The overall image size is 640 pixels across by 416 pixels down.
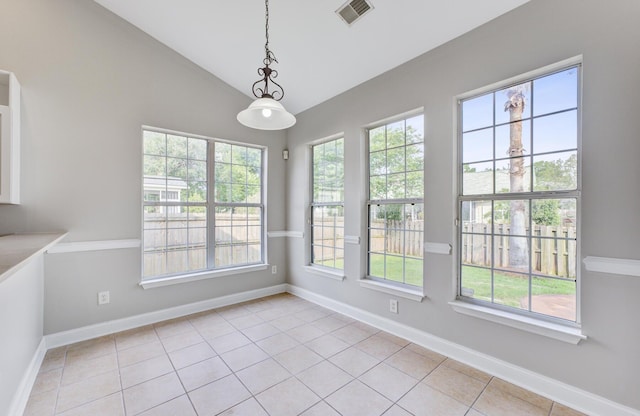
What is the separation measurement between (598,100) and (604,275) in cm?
111

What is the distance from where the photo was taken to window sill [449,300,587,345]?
180 cm

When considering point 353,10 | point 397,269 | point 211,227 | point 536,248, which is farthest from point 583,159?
point 211,227

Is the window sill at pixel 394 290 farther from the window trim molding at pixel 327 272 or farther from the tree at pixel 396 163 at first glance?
the tree at pixel 396 163

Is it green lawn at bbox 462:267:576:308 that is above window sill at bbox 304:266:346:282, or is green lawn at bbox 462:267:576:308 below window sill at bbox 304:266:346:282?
above

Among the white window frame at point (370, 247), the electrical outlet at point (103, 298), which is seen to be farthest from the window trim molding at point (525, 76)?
the electrical outlet at point (103, 298)

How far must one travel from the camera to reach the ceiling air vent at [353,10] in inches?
88.0

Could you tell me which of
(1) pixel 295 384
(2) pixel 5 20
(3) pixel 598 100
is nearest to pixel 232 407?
(1) pixel 295 384

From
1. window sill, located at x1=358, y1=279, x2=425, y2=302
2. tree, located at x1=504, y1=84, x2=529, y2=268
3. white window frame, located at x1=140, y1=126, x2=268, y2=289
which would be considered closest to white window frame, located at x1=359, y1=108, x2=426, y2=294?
window sill, located at x1=358, y1=279, x2=425, y2=302

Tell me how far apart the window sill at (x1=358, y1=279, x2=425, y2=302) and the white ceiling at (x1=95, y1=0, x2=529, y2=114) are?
7.53 feet

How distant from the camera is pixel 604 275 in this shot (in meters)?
1.71

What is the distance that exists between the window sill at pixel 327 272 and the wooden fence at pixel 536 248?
4.89ft

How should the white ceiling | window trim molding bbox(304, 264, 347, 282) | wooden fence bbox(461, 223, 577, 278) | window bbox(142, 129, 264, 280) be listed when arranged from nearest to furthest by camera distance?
1. wooden fence bbox(461, 223, 577, 278)
2. the white ceiling
3. window bbox(142, 129, 264, 280)
4. window trim molding bbox(304, 264, 347, 282)

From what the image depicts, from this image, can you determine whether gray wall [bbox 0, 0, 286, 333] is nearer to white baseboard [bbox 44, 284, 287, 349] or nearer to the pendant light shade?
white baseboard [bbox 44, 284, 287, 349]

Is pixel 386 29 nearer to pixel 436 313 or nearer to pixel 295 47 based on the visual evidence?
pixel 295 47
